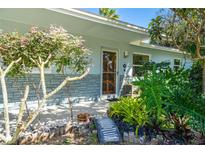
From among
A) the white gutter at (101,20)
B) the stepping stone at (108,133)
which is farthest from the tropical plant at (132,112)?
the white gutter at (101,20)

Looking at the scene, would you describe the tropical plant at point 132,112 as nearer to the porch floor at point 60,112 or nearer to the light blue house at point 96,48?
the light blue house at point 96,48

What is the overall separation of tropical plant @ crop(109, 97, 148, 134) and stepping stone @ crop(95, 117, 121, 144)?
0.32 metres

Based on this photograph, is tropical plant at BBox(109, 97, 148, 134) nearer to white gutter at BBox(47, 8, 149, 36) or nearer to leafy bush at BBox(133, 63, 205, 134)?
leafy bush at BBox(133, 63, 205, 134)

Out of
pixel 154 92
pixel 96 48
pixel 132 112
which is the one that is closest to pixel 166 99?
pixel 154 92

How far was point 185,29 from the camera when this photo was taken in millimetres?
8648

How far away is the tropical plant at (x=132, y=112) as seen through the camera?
16.6ft

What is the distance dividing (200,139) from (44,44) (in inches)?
133

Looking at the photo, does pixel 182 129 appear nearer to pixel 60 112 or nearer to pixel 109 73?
pixel 60 112

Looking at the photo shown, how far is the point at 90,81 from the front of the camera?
10898 mm

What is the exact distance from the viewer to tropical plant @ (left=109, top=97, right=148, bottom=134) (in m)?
5.05

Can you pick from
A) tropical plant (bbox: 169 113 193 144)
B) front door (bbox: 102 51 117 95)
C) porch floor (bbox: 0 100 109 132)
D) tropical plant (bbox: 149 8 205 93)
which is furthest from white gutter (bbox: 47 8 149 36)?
tropical plant (bbox: 169 113 193 144)

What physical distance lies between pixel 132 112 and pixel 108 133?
652 mm
